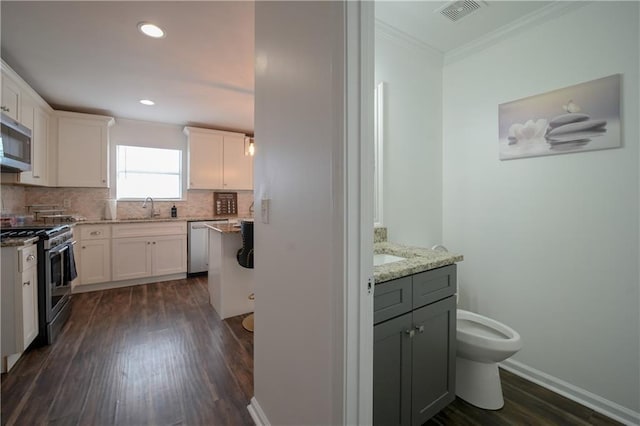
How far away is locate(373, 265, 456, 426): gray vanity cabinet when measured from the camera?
122 centimetres

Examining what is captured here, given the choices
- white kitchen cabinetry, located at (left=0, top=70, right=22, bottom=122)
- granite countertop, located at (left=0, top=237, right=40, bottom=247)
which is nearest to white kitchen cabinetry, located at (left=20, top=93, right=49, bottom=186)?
white kitchen cabinetry, located at (left=0, top=70, right=22, bottom=122)

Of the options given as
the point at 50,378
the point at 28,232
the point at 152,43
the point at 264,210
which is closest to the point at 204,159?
the point at 152,43

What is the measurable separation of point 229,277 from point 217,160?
8.32 feet

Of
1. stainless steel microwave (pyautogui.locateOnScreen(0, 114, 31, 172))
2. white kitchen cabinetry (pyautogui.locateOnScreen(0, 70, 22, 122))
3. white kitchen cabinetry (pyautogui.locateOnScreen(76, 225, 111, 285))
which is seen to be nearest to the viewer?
stainless steel microwave (pyautogui.locateOnScreen(0, 114, 31, 172))

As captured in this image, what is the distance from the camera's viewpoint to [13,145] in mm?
2348

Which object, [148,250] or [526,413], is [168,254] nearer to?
[148,250]

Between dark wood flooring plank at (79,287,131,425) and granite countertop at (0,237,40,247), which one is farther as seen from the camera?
granite countertop at (0,237,40,247)

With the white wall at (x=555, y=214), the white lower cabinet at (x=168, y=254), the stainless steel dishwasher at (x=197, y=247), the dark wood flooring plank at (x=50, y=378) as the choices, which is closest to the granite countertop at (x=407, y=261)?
the white wall at (x=555, y=214)

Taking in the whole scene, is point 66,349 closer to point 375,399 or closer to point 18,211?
point 18,211

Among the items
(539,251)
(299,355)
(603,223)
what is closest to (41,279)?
(299,355)

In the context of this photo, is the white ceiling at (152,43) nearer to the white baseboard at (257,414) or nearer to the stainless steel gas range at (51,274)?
the stainless steel gas range at (51,274)

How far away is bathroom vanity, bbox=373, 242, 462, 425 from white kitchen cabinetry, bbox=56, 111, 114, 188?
14.0ft

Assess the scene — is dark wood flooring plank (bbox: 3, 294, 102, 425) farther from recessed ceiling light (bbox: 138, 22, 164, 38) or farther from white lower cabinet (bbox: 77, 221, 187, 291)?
recessed ceiling light (bbox: 138, 22, 164, 38)

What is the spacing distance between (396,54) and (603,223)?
1740 mm
